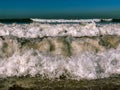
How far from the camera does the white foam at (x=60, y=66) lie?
13.3 m

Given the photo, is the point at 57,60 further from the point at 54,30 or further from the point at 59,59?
the point at 54,30

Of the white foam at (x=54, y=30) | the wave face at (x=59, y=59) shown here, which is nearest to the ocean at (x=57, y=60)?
the wave face at (x=59, y=59)

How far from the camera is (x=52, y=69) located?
13.5m

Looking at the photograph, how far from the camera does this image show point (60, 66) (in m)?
13.6

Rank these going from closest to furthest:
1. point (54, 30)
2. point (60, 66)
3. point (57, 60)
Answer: point (60, 66) → point (57, 60) → point (54, 30)

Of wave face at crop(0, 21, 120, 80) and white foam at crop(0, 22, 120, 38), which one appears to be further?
white foam at crop(0, 22, 120, 38)

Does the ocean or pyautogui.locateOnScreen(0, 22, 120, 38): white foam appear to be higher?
the ocean

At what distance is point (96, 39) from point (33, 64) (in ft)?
16.0

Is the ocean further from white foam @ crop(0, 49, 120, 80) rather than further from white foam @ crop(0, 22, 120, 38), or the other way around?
white foam @ crop(0, 22, 120, 38)

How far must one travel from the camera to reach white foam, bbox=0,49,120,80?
1325 centimetres

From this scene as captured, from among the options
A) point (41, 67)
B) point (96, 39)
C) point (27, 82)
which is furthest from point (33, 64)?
point (96, 39)

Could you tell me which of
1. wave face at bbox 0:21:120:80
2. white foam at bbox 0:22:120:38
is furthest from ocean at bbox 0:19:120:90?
white foam at bbox 0:22:120:38

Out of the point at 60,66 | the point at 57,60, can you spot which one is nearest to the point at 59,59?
the point at 57,60

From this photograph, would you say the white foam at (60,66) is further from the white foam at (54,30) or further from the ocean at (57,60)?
the white foam at (54,30)
